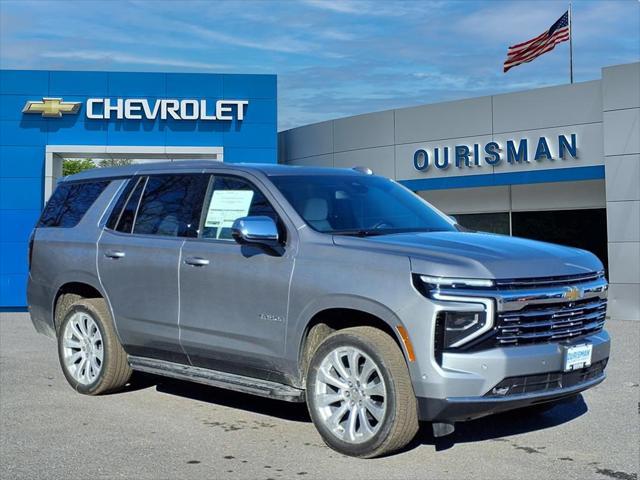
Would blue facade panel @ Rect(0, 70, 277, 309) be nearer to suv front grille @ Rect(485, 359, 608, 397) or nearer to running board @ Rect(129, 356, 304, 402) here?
running board @ Rect(129, 356, 304, 402)

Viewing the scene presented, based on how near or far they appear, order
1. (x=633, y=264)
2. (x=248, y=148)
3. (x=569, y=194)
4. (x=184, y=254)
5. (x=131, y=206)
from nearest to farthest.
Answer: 1. (x=184, y=254)
2. (x=131, y=206)
3. (x=633, y=264)
4. (x=569, y=194)
5. (x=248, y=148)

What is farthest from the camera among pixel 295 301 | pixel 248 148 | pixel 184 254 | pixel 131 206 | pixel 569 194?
pixel 248 148

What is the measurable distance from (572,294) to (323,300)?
162 cm

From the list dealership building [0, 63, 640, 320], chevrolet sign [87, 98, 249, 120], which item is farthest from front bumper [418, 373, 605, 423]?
chevrolet sign [87, 98, 249, 120]

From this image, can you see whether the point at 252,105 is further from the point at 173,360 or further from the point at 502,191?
the point at 173,360

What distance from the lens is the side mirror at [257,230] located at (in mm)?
5805

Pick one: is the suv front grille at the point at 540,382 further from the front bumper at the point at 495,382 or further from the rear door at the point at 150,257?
the rear door at the point at 150,257

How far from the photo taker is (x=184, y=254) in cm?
658

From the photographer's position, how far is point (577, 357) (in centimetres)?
539

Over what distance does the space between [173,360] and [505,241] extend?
9.29ft

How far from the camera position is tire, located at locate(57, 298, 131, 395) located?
7309 mm

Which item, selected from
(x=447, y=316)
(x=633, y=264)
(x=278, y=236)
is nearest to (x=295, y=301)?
(x=278, y=236)

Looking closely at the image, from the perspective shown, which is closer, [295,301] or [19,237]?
[295,301]

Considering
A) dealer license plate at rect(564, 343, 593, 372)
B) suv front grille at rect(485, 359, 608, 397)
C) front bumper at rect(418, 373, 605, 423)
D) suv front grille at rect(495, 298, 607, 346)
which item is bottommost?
front bumper at rect(418, 373, 605, 423)
